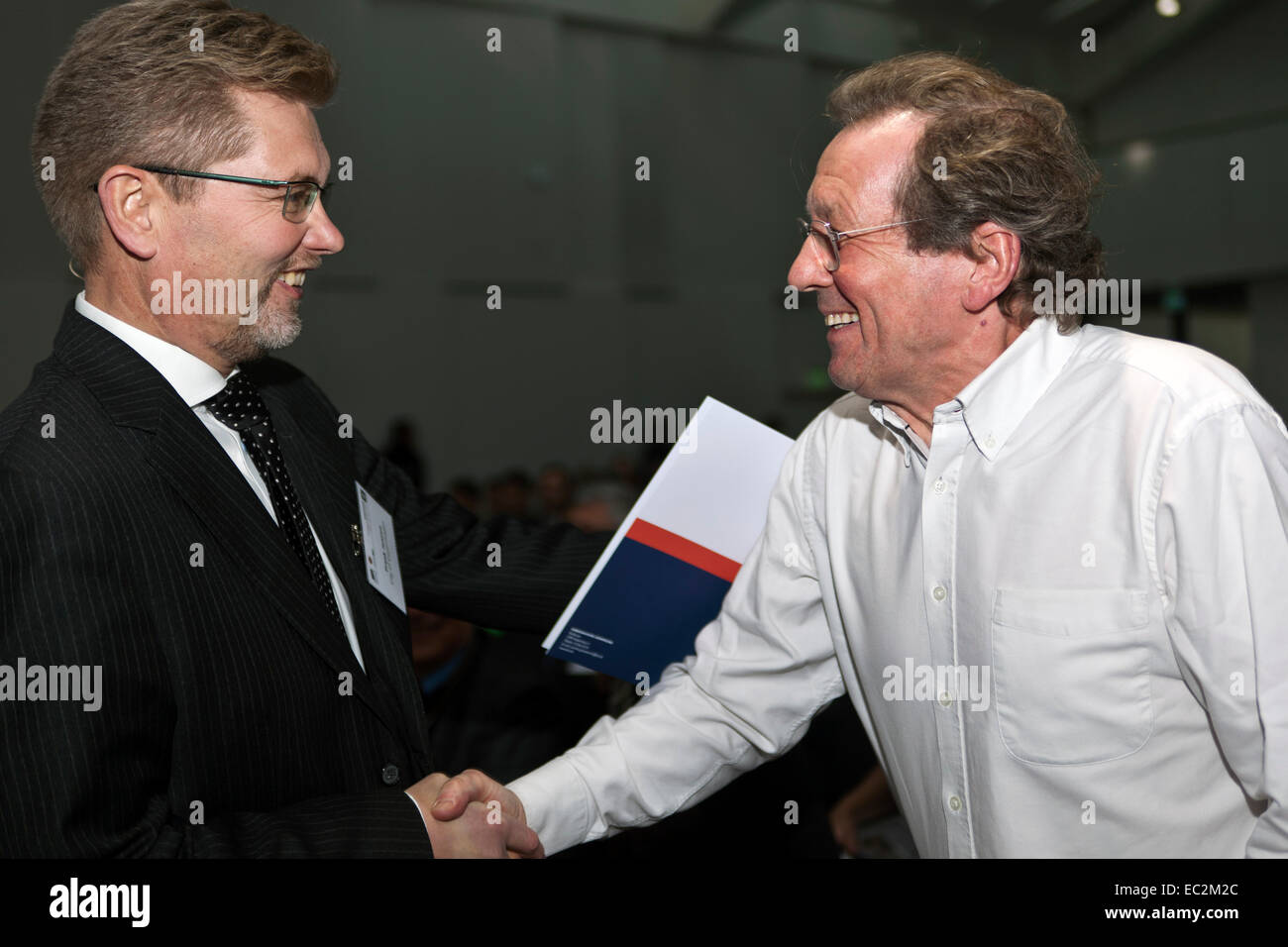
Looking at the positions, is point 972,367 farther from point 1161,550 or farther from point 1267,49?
point 1267,49

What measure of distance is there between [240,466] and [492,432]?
8.97 m

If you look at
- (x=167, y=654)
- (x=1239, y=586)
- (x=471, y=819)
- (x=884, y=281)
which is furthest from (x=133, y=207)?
(x=1239, y=586)

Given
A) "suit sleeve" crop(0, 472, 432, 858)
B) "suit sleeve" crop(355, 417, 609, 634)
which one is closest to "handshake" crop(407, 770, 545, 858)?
"suit sleeve" crop(0, 472, 432, 858)

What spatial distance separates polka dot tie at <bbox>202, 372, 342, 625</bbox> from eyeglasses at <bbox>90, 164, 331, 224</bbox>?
292 millimetres

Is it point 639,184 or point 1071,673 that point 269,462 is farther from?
point 639,184

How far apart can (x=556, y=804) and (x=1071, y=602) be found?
36.7 inches

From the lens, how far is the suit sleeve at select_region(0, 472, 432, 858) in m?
1.31

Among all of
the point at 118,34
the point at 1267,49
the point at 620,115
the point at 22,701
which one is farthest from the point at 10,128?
the point at 1267,49

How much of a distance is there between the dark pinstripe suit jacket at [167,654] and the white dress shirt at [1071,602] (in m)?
0.41

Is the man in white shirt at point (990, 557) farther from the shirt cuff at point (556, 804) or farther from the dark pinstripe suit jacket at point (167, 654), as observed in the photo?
the dark pinstripe suit jacket at point (167, 654)

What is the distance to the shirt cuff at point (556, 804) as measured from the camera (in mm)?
1912

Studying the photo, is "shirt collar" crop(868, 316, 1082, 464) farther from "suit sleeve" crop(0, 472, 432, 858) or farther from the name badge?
"suit sleeve" crop(0, 472, 432, 858)

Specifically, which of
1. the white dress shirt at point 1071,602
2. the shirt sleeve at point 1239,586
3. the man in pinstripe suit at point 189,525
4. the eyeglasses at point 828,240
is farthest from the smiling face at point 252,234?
the shirt sleeve at point 1239,586

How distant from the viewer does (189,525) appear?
1546mm
